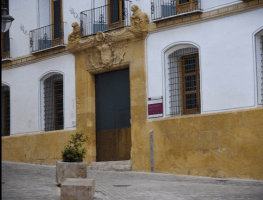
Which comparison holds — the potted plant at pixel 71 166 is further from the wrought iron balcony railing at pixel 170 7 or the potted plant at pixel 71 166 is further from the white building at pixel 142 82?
the wrought iron balcony railing at pixel 170 7

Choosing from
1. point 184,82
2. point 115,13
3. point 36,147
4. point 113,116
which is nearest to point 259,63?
point 184,82

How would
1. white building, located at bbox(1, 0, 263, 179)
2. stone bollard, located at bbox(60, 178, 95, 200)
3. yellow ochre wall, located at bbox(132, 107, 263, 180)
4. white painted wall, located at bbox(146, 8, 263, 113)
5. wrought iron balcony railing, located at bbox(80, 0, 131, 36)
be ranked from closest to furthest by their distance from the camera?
stone bollard, located at bbox(60, 178, 95, 200), yellow ochre wall, located at bbox(132, 107, 263, 180), white painted wall, located at bbox(146, 8, 263, 113), white building, located at bbox(1, 0, 263, 179), wrought iron balcony railing, located at bbox(80, 0, 131, 36)

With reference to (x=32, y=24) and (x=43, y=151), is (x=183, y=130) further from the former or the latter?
(x=32, y=24)

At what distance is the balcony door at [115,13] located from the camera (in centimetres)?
1595

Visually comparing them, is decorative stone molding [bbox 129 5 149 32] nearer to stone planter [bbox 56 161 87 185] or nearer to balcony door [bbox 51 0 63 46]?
balcony door [bbox 51 0 63 46]

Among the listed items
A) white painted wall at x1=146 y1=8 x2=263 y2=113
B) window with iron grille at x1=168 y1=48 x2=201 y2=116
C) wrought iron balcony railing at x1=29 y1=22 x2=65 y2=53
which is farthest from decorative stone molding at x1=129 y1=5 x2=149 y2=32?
wrought iron balcony railing at x1=29 y1=22 x2=65 y2=53

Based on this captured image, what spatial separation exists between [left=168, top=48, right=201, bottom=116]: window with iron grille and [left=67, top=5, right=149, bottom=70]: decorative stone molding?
1.50 m

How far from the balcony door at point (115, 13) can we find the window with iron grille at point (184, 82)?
8.77 feet

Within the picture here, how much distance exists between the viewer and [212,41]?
43.1ft

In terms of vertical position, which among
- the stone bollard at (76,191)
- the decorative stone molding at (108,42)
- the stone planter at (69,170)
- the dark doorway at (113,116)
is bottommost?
the stone bollard at (76,191)

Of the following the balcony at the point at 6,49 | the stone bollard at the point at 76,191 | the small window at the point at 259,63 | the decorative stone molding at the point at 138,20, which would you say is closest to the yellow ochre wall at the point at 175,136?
the decorative stone molding at the point at 138,20

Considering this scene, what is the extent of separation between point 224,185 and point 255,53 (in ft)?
12.2

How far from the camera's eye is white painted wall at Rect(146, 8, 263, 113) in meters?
12.1

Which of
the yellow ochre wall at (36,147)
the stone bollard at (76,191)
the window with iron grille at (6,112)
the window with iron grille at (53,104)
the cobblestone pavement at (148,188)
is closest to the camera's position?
the stone bollard at (76,191)
